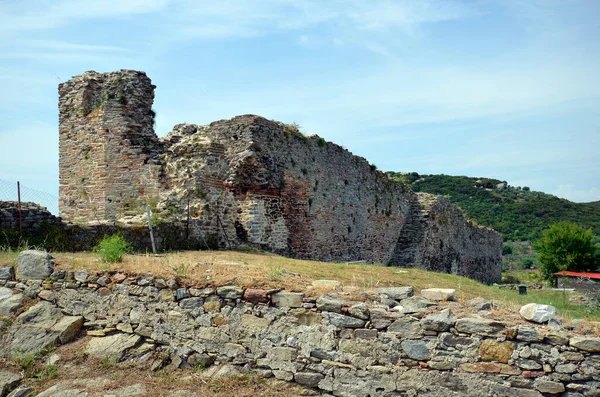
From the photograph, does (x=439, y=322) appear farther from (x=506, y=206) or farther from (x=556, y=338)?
(x=506, y=206)

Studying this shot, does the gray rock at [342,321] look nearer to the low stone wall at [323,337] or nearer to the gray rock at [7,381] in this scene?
the low stone wall at [323,337]

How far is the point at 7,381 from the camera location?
7.15m

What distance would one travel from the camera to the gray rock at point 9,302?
8.09 m

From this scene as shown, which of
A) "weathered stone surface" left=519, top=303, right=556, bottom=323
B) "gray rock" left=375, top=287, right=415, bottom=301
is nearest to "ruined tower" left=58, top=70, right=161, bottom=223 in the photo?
"gray rock" left=375, top=287, right=415, bottom=301

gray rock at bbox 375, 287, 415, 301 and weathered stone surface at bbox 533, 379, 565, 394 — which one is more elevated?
gray rock at bbox 375, 287, 415, 301

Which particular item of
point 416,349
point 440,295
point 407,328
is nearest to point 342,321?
point 407,328

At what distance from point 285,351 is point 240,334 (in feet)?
2.30

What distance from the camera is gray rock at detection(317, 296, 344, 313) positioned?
22.2 feet

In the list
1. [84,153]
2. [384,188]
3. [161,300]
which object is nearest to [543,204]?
[384,188]

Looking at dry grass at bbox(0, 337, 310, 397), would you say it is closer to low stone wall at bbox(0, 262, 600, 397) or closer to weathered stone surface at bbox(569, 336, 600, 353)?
low stone wall at bbox(0, 262, 600, 397)

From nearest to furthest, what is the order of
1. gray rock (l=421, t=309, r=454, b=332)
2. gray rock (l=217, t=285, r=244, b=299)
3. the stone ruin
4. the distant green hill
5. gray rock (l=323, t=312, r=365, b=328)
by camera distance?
gray rock (l=421, t=309, r=454, b=332) < gray rock (l=323, t=312, r=365, b=328) < gray rock (l=217, t=285, r=244, b=299) < the stone ruin < the distant green hill

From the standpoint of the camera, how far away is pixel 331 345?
6.70 m

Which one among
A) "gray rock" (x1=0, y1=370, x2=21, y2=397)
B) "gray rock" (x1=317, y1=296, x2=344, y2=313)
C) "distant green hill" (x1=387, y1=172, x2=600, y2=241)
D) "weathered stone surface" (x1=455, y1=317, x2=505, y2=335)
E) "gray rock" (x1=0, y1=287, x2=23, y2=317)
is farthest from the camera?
"distant green hill" (x1=387, y1=172, x2=600, y2=241)

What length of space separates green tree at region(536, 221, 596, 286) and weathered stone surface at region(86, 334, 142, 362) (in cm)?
3378
